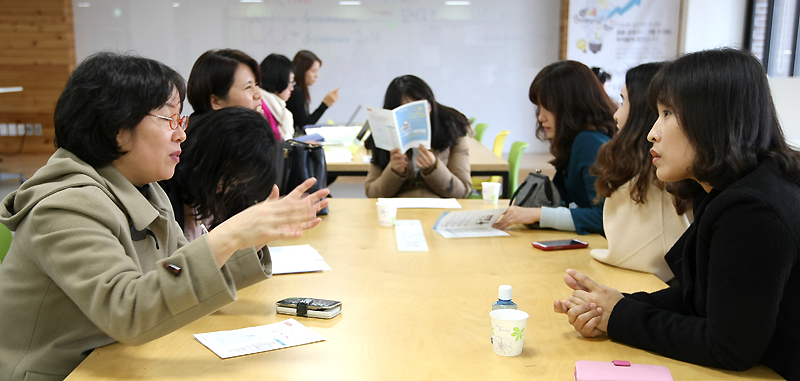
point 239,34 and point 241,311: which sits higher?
point 239,34

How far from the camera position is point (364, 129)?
5.15m

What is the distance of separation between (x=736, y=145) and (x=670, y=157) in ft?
0.40

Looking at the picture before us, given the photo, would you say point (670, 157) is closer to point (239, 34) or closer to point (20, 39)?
point (239, 34)

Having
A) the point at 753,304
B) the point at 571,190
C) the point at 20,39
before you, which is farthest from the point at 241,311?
the point at 20,39

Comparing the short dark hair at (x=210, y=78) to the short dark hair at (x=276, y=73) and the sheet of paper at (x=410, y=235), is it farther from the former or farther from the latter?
the short dark hair at (x=276, y=73)

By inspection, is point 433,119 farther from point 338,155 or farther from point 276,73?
point 276,73

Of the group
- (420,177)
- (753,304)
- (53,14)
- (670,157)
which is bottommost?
(420,177)

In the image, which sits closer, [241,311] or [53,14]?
[241,311]

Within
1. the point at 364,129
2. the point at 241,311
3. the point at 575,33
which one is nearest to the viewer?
the point at 241,311

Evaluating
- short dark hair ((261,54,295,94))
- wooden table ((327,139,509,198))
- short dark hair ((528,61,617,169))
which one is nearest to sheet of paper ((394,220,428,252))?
short dark hair ((528,61,617,169))

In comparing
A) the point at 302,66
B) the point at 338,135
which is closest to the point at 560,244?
the point at 338,135

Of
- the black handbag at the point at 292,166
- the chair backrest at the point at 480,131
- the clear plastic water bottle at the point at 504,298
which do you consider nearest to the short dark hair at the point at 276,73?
the chair backrest at the point at 480,131

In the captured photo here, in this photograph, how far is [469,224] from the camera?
2.40 meters

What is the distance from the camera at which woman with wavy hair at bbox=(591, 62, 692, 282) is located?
1.83m
